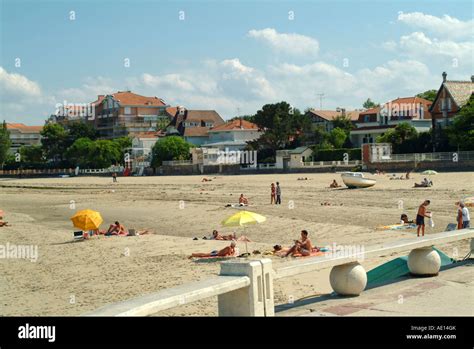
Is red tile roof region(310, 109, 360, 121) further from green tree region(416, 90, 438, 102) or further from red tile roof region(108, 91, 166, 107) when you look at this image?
red tile roof region(108, 91, 166, 107)

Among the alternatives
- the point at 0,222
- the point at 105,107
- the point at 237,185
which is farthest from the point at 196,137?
the point at 0,222

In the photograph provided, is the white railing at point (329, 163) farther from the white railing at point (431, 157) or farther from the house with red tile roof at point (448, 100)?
the house with red tile roof at point (448, 100)

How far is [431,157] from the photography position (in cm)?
5553

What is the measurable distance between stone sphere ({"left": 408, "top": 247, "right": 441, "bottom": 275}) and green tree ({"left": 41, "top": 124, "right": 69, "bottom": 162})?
340 feet

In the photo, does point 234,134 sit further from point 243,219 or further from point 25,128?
point 243,219

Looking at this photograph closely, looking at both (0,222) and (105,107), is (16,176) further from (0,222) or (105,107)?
(0,222)

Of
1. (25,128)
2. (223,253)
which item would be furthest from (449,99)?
(25,128)

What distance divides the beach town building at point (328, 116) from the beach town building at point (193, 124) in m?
20.0

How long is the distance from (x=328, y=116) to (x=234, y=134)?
1401 centimetres

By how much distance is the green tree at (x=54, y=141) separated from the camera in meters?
111

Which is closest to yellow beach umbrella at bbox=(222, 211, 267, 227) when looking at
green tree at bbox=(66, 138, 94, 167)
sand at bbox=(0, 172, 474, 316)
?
sand at bbox=(0, 172, 474, 316)

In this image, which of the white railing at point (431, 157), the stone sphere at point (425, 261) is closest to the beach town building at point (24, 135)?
the white railing at point (431, 157)

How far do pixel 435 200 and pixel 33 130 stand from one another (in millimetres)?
136636

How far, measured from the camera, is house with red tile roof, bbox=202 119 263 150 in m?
94.6
